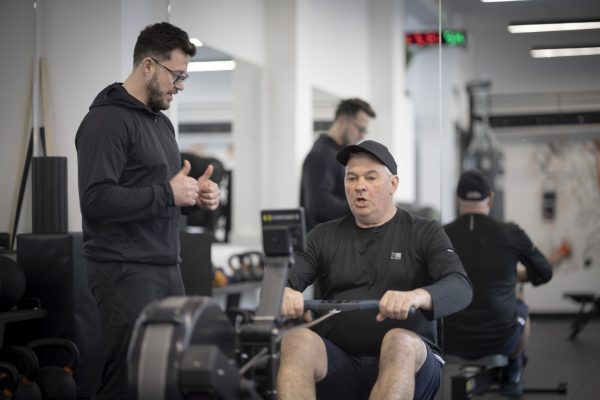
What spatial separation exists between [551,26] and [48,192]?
2.47 metres

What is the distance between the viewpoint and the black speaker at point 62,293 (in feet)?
14.9

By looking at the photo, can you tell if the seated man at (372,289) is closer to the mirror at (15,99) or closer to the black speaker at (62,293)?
the black speaker at (62,293)

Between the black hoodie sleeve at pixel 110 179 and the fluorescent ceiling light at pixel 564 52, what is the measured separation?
1922 millimetres

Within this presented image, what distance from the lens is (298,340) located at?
2910 mm

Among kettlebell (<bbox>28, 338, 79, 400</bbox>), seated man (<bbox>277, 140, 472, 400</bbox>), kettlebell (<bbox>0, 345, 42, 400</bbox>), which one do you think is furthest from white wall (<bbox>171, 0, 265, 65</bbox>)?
seated man (<bbox>277, 140, 472, 400</bbox>)

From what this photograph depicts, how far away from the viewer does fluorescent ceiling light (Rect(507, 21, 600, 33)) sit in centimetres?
414

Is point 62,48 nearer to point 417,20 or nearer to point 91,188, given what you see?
point 91,188

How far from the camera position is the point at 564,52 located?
4.21 meters

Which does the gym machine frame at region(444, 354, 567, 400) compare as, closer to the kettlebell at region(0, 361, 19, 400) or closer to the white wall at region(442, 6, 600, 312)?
the white wall at region(442, 6, 600, 312)

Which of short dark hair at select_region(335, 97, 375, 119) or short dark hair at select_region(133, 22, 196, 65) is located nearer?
short dark hair at select_region(133, 22, 196, 65)

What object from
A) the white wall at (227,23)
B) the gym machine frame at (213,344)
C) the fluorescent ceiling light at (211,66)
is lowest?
the gym machine frame at (213,344)

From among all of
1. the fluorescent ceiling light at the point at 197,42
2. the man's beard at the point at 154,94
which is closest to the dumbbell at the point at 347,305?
the man's beard at the point at 154,94

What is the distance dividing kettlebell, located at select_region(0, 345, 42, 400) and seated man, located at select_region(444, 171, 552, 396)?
187cm

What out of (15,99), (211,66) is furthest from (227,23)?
(15,99)
